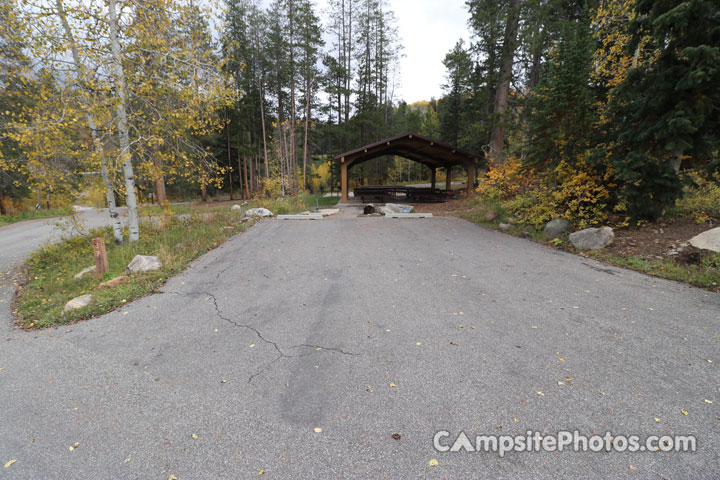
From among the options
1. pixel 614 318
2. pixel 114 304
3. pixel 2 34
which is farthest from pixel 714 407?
pixel 2 34

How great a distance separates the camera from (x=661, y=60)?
19.9 ft

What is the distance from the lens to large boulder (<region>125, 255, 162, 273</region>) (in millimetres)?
5588

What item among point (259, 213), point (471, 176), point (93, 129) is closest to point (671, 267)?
point (93, 129)

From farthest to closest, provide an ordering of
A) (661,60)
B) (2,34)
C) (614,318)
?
1. (661,60)
2. (2,34)
3. (614,318)

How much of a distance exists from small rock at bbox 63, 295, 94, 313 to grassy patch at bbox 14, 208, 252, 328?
84 millimetres

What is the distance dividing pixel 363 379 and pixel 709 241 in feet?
21.4

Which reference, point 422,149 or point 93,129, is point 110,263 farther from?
point 422,149

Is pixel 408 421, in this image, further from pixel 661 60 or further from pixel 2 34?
pixel 2 34

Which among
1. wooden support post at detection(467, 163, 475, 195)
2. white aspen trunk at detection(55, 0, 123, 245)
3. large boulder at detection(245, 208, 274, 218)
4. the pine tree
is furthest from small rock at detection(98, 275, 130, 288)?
wooden support post at detection(467, 163, 475, 195)

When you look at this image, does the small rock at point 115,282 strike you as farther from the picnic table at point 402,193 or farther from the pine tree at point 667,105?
the picnic table at point 402,193

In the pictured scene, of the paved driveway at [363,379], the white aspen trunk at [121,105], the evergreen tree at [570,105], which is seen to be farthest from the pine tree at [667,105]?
the white aspen trunk at [121,105]

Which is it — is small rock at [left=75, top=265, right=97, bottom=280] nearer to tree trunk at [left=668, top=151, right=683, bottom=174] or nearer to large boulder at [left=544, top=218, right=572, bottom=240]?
large boulder at [left=544, top=218, right=572, bottom=240]

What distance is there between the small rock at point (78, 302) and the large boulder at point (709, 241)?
991 cm

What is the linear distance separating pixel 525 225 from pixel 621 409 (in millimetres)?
7508
